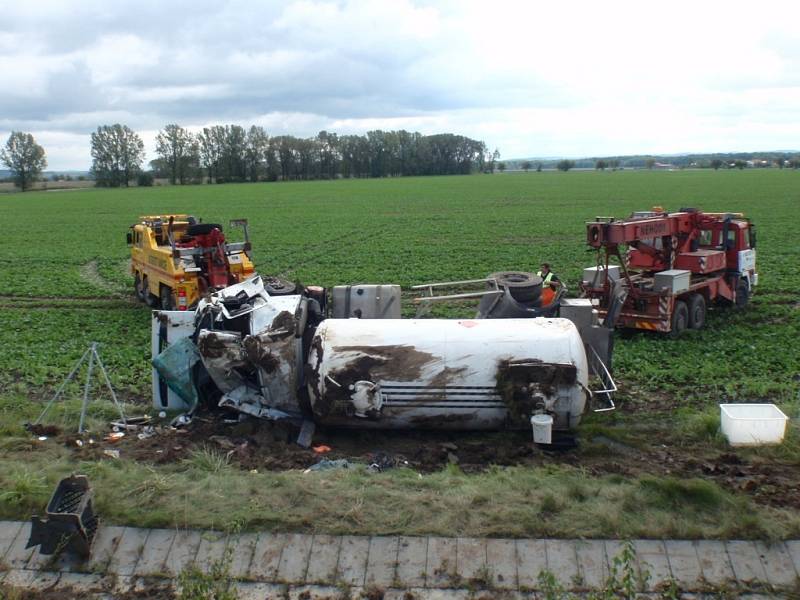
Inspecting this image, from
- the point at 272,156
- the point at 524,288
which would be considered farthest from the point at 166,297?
the point at 272,156

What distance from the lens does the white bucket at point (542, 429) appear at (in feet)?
26.9

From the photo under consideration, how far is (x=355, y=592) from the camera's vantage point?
5520 mm

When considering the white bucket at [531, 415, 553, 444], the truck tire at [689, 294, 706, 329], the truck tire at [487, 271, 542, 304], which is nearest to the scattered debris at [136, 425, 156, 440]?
the white bucket at [531, 415, 553, 444]

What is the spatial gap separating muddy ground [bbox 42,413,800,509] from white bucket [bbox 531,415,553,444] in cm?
13

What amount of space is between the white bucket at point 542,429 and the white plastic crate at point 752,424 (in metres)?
2.11

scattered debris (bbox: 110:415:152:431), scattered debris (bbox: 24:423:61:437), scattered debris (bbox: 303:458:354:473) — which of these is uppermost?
scattered debris (bbox: 24:423:61:437)

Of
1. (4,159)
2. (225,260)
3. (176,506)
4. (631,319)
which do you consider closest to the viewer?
(176,506)

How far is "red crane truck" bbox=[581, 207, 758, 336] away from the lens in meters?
14.1

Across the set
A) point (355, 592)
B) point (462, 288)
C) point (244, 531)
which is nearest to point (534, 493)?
point (355, 592)

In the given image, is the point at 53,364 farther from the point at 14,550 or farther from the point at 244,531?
the point at 244,531

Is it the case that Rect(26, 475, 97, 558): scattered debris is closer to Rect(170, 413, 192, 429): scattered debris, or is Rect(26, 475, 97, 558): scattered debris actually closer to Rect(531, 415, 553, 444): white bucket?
Rect(170, 413, 192, 429): scattered debris

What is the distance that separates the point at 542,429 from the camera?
821 centimetres

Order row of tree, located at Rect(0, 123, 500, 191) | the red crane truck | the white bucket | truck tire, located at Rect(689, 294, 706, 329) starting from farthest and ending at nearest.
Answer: row of tree, located at Rect(0, 123, 500, 191)
truck tire, located at Rect(689, 294, 706, 329)
the red crane truck
the white bucket

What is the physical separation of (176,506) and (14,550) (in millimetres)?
1344
